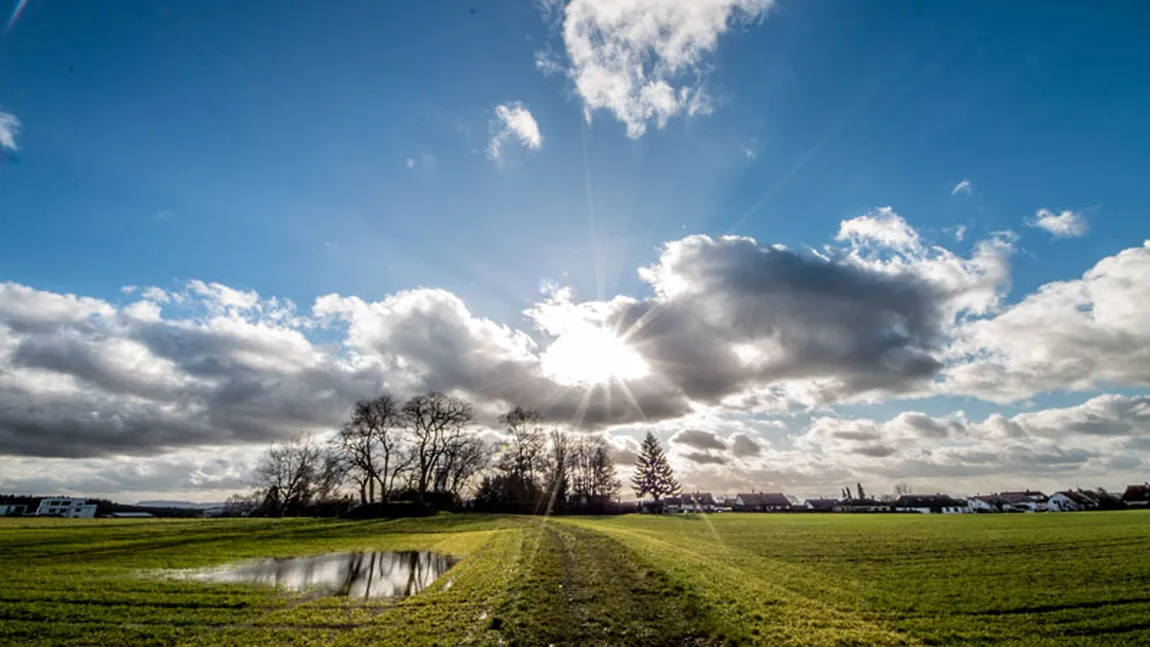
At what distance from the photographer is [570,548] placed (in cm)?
2319

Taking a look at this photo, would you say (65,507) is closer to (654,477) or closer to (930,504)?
(654,477)

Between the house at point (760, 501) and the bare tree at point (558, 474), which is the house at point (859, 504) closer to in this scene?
the house at point (760, 501)

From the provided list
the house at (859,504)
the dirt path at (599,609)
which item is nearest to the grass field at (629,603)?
the dirt path at (599,609)

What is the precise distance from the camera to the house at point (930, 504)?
13600 cm

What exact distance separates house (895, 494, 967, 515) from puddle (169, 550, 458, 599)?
154004mm

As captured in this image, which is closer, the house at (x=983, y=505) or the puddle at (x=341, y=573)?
the puddle at (x=341, y=573)

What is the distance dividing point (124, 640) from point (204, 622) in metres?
1.47

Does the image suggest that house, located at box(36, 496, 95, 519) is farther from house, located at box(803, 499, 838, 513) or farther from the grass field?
house, located at box(803, 499, 838, 513)

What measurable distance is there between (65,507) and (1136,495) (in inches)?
10892

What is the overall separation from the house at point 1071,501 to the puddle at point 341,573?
536 ft

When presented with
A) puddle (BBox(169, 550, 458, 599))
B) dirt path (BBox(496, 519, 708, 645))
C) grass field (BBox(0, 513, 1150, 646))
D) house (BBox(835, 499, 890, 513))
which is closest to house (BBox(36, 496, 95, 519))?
grass field (BBox(0, 513, 1150, 646))

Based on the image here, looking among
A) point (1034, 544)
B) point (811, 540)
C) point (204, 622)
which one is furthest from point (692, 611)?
point (1034, 544)

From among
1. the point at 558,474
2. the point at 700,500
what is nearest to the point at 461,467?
the point at 558,474

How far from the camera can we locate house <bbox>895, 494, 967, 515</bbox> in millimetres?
136000
